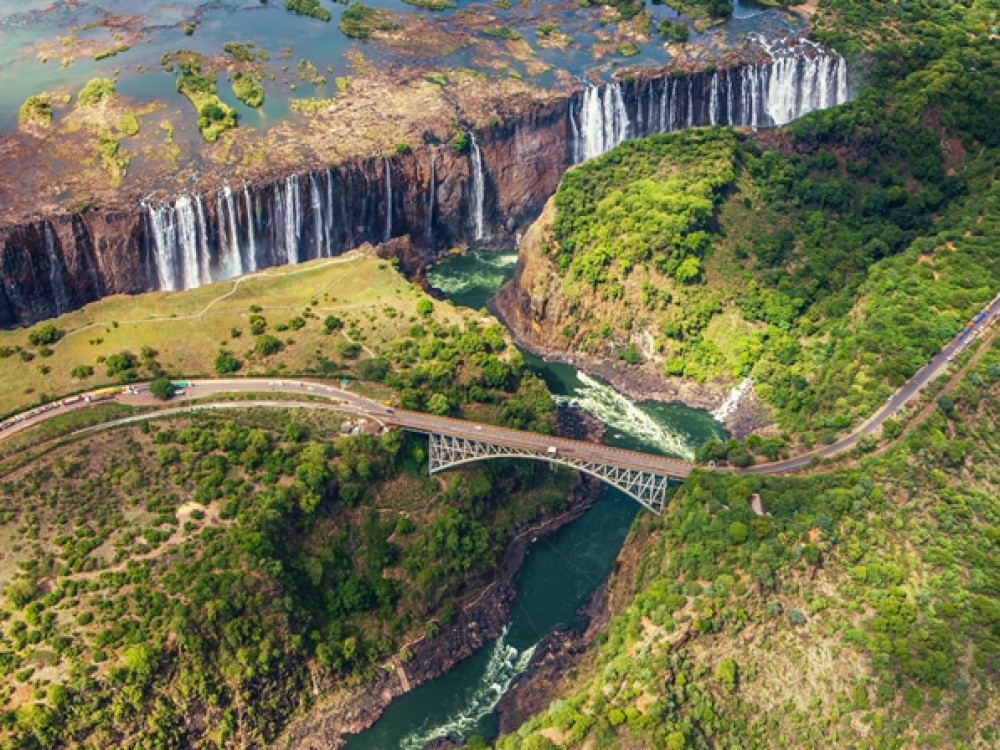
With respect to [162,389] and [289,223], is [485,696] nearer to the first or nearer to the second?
[162,389]

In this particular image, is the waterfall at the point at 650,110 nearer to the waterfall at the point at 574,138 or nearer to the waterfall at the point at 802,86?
the waterfall at the point at 574,138

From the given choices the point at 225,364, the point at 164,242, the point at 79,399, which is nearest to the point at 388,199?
the point at 164,242

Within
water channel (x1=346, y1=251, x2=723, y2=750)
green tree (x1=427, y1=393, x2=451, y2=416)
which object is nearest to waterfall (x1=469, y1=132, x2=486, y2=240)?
water channel (x1=346, y1=251, x2=723, y2=750)

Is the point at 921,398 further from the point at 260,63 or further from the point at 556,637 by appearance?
the point at 260,63

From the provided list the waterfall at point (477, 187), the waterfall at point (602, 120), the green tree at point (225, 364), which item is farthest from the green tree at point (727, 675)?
the waterfall at point (602, 120)

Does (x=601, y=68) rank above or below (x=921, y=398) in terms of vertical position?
above

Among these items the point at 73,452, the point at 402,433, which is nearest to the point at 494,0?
the point at 402,433
